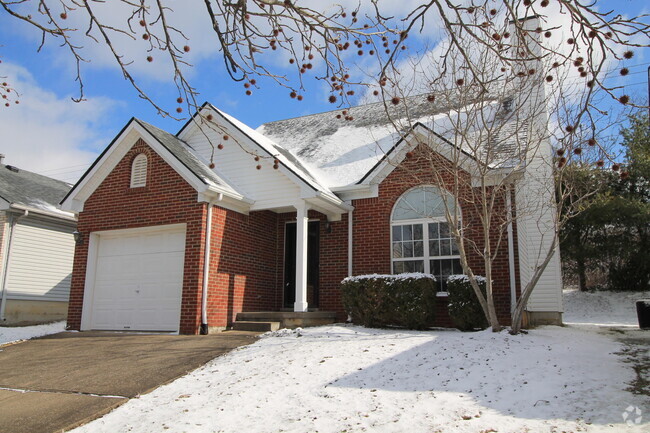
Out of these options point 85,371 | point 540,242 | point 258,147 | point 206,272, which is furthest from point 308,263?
point 85,371

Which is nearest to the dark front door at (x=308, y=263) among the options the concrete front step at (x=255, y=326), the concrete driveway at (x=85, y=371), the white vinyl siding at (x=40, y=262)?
the concrete front step at (x=255, y=326)

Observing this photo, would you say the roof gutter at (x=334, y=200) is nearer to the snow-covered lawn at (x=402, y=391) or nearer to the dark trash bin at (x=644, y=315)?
the snow-covered lawn at (x=402, y=391)

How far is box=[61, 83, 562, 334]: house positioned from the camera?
37.2 ft

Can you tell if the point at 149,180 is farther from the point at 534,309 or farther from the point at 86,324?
the point at 534,309

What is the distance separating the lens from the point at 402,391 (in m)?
5.79

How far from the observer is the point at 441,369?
653 centimetres

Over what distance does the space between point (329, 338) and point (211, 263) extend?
375cm

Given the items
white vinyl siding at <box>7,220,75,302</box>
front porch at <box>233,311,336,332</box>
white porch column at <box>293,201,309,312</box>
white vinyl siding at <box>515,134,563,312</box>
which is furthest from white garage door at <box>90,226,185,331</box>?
white vinyl siding at <box>515,134,563,312</box>

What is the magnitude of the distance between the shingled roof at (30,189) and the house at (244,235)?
5.31 m

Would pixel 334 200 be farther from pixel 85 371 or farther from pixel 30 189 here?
pixel 30 189

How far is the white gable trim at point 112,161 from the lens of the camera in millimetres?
12109

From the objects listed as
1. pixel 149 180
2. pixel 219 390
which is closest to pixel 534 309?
pixel 219 390

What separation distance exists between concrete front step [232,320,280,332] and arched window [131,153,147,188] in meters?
A: 4.25
